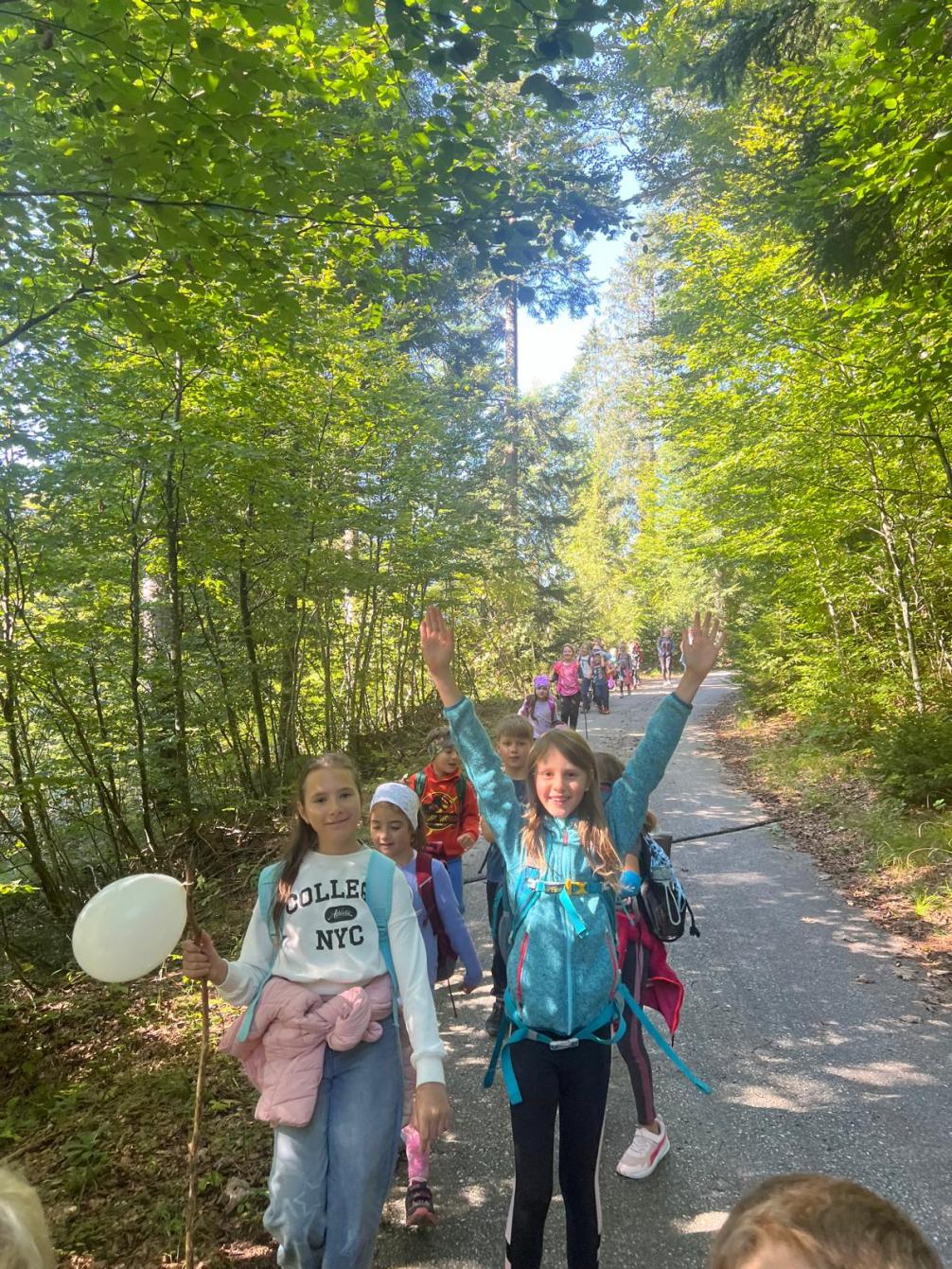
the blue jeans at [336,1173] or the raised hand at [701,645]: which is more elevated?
the raised hand at [701,645]

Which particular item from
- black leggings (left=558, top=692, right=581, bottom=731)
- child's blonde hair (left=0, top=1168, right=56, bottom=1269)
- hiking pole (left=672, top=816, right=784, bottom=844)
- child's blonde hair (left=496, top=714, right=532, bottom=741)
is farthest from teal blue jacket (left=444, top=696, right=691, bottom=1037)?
black leggings (left=558, top=692, right=581, bottom=731)

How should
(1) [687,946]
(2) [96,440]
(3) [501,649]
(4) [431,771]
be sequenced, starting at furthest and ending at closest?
(3) [501,649]
(2) [96,440]
(1) [687,946]
(4) [431,771]

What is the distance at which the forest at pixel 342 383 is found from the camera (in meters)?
3.38

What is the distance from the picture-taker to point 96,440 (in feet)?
18.4

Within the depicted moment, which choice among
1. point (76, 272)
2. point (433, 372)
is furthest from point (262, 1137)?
point (433, 372)

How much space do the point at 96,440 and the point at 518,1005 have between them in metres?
5.54

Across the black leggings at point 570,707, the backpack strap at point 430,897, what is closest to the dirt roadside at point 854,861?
the black leggings at point 570,707

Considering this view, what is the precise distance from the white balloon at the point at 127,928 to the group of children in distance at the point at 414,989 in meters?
0.14

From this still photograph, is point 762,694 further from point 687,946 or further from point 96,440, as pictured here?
point 96,440

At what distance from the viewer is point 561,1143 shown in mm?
2186

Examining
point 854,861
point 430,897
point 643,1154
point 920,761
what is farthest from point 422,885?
point 920,761

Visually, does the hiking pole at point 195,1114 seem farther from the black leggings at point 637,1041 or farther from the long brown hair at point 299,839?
the black leggings at point 637,1041

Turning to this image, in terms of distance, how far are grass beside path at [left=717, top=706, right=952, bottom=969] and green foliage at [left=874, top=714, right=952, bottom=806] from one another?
0.21 metres

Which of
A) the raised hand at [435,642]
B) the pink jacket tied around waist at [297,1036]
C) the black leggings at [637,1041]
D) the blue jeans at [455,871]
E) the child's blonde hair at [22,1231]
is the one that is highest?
the raised hand at [435,642]
